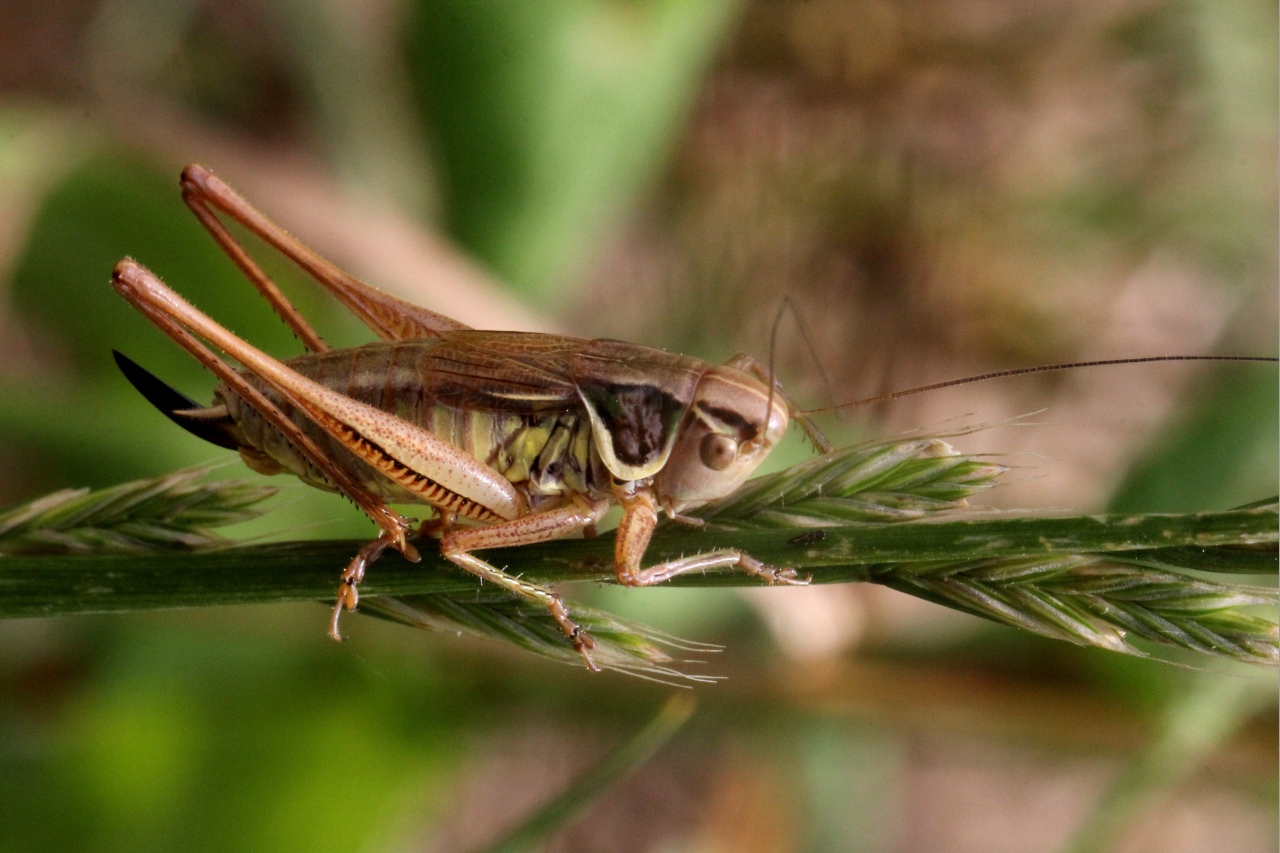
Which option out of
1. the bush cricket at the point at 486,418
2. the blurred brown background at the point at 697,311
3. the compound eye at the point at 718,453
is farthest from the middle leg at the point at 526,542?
the blurred brown background at the point at 697,311

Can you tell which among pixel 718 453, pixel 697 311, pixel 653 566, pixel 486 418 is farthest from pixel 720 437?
pixel 697 311

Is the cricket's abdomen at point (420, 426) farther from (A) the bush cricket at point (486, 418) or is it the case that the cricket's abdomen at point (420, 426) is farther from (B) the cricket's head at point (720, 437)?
(B) the cricket's head at point (720, 437)

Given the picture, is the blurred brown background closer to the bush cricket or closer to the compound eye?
the bush cricket

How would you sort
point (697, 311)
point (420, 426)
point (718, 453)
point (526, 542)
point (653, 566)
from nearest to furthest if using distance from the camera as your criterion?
point (653, 566) → point (526, 542) → point (718, 453) → point (420, 426) → point (697, 311)

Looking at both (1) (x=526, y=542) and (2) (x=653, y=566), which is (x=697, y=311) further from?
(2) (x=653, y=566)

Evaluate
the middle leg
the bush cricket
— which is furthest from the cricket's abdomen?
the middle leg

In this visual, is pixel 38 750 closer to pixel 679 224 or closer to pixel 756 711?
pixel 756 711
